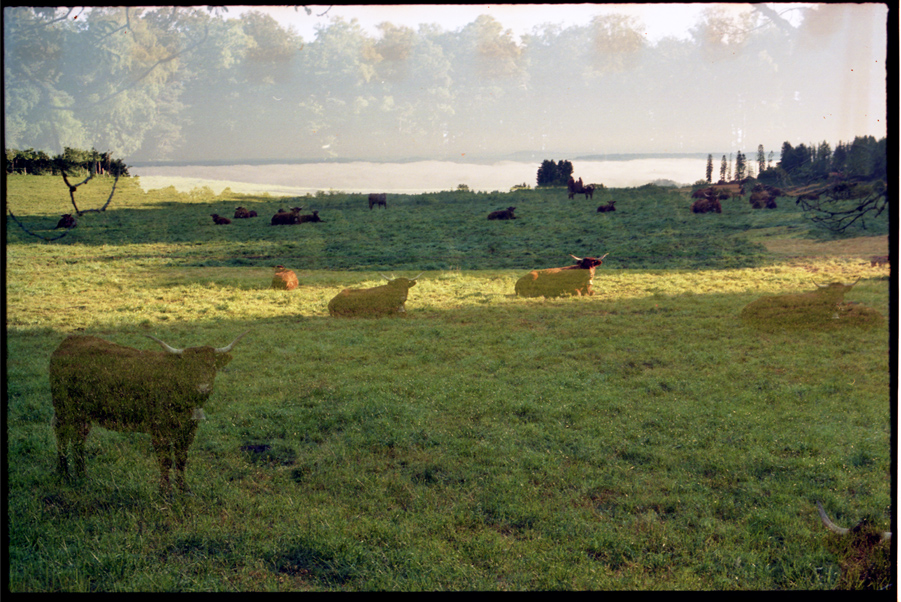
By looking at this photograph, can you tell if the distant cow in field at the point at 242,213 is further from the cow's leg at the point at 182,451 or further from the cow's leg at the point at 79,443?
the cow's leg at the point at 182,451

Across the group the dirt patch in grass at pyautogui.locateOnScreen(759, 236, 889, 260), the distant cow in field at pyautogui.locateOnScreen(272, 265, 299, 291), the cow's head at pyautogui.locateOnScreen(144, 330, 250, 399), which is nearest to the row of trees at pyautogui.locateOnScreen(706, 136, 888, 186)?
the dirt patch in grass at pyautogui.locateOnScreen(759, 236, 889, 260)

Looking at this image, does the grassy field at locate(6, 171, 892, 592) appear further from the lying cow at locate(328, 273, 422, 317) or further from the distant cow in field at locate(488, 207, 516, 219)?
the distant cow in field at locate(488, 207, 516, 219)

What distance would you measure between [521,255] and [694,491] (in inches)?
570

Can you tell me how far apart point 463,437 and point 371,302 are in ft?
22.4

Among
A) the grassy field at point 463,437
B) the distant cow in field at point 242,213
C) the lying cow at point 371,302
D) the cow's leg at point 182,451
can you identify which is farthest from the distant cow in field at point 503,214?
the cow's leg at point 182,451

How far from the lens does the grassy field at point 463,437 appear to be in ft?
15.7

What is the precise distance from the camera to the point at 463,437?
7.29 meters

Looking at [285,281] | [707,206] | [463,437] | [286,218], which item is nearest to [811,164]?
[707,206]

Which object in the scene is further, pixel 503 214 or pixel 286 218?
pixel 503 214

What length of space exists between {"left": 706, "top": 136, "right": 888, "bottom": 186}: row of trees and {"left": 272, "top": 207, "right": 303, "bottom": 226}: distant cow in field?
16.1m

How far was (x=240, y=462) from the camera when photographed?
6.58 meters

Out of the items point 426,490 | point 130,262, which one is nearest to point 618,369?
point 426,490

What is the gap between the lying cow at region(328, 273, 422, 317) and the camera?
44.0ft

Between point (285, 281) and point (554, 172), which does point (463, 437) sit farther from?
point (554, 172)
